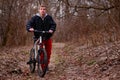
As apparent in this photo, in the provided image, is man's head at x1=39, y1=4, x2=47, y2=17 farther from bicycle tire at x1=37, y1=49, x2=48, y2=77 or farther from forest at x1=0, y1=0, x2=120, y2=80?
bicycle tire at x1=37, y1=49, x2=48, y2=77

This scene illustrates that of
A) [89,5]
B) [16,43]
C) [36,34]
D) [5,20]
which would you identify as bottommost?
[16,43]

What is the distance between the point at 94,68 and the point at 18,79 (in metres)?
2.40

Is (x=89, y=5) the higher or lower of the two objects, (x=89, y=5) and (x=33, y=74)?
the higher

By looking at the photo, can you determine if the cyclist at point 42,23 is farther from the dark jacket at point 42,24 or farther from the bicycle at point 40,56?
the bicycle at point 40,56

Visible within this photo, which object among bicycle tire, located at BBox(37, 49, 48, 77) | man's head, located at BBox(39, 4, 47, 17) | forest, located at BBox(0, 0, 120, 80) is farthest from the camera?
forest, located at BBox(0, 0, 120, 80)

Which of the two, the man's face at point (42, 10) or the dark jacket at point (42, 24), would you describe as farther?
the dark jacket at point (42, 24)

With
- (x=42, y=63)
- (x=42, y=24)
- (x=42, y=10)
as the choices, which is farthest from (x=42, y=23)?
(x=42, y=63)

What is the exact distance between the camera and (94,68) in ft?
33.2

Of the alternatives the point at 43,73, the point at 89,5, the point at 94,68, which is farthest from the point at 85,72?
the point at 89,5

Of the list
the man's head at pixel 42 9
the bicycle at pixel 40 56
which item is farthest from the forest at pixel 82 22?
the bicycle at pixel 40 56

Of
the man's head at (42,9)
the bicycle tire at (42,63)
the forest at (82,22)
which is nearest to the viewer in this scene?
the bicycle tire at (42,63)

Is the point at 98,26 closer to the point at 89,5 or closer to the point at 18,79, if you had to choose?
the point at 89,5

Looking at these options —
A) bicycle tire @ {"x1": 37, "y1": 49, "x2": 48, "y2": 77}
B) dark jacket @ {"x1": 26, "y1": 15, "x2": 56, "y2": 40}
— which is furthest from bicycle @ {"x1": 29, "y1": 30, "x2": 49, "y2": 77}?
dark jacket @ {"x1": 26, "y1": 15, "x2": 56, "y2": 40}

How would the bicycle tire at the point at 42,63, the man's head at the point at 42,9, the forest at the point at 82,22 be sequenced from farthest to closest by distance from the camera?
the forest at the point at 82,22 → the man's head at the point at 42,9 → the bicycle tire at the point at 42,63
